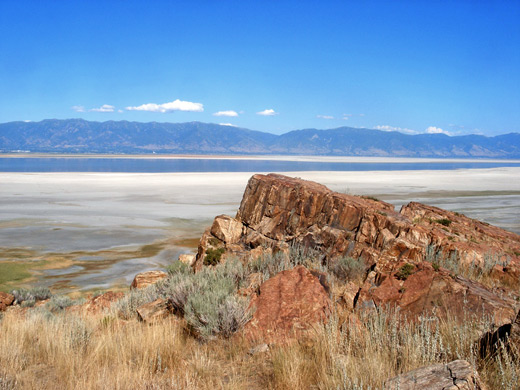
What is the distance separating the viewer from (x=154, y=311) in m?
6.82

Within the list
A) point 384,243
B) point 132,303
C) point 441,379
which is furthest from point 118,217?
point 441,379

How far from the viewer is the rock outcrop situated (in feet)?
10.3

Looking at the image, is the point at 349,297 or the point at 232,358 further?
the point at 349,297

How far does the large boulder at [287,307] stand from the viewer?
17.8 ft

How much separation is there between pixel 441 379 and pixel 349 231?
7.00 m

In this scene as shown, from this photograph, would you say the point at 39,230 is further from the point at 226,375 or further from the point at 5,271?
the point at 226,375

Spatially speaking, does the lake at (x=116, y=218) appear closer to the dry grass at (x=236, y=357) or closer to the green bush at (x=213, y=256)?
the green bush at (x=213, y=256)

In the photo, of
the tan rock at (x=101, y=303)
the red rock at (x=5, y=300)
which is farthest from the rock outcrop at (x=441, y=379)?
the red rock at (x=5, y=300)

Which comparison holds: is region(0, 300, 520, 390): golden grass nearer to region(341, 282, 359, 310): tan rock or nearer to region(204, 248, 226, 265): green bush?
region(341, 282, 359, 310): tan rock

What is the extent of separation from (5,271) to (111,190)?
25091mm

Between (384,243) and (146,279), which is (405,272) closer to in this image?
(384,243)

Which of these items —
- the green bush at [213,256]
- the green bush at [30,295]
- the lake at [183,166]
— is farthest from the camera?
the lake at [183,166]

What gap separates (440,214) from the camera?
519 inches

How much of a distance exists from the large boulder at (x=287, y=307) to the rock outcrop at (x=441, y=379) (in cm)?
195
